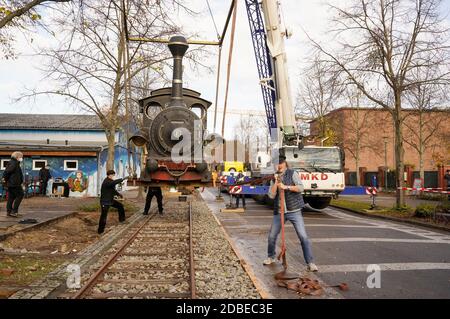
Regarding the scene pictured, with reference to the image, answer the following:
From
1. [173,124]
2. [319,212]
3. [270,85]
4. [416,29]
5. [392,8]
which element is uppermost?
[392,8]

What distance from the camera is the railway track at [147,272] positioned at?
16.7ft

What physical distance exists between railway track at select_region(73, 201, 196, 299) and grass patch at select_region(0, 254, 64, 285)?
0.98 m

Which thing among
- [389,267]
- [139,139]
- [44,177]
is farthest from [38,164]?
[389,267]

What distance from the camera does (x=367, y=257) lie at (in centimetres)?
739

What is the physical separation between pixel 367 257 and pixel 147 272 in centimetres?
399

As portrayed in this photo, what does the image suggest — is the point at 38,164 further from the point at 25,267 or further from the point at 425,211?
the point at 425,211

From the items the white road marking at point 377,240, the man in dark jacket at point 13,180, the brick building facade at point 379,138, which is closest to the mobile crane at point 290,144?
the brick building facade at point 379,138

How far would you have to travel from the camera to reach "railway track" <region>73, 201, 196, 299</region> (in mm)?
5082

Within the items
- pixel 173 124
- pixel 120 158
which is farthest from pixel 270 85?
pixel 120 158

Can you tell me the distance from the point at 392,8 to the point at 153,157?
34.1 ft

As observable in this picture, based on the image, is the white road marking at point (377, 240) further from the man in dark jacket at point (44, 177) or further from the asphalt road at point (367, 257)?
the man in dark jacket at point (44, 177)

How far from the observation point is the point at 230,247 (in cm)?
824

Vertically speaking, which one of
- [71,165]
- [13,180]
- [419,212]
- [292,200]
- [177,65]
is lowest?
[419,212]
